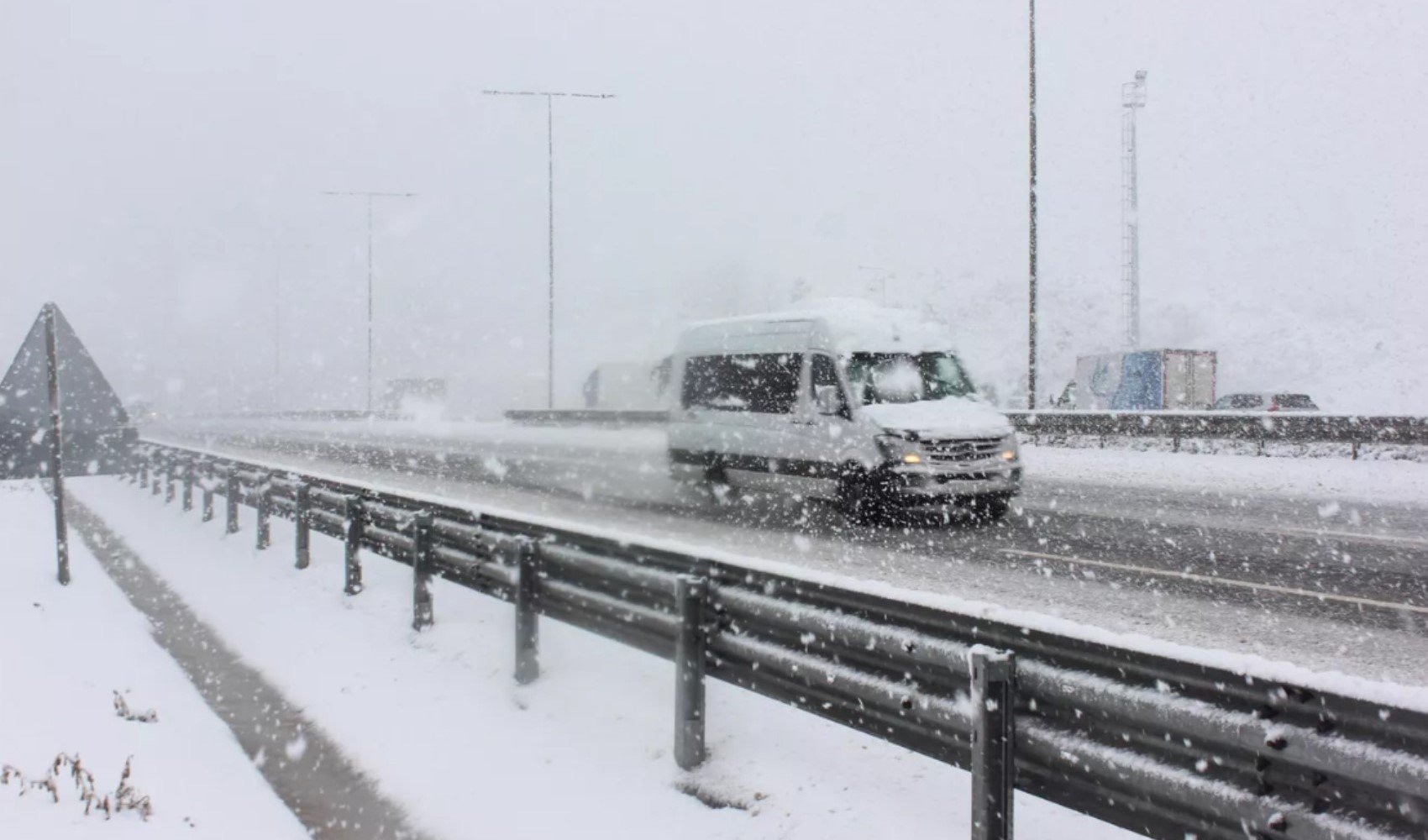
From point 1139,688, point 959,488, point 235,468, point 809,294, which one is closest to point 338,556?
point 235,468

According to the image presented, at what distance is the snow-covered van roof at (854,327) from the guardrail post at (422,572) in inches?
242

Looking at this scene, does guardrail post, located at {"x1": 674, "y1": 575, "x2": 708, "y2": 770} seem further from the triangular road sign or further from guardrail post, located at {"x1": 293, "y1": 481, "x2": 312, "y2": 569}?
the triangular road sign

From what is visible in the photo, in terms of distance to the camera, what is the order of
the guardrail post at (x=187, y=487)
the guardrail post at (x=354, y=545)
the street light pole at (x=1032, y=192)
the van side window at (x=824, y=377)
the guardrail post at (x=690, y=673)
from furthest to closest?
the street light pole at (x=1032, y=192) < the guardrail post at (x=187, y=487) < the van side window at (x=824, y=377) < the guardrail post at (x=354, y=545) < the guardrail post at (x=690, y=673)

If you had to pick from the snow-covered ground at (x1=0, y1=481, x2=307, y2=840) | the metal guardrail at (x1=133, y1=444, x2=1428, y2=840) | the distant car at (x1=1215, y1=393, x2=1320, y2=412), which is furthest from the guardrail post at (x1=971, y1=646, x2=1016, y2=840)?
the distant car at (x1=1215, y1=393, x2=1320, y2=412)

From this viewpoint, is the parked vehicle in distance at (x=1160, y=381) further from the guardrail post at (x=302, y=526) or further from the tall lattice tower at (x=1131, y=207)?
the guardrail post at (x=302, y=526)

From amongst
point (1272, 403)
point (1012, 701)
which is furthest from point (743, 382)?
point (1272, 403)

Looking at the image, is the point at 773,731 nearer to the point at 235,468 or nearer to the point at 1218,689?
the point at 1218,689

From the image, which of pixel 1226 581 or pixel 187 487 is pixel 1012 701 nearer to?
pixel 1226 581

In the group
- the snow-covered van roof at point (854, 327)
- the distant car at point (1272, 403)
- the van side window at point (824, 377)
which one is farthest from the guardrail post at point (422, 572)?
the distant car at point (1272, 403)

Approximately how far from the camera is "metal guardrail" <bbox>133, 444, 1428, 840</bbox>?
2.50 m

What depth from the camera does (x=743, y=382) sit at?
13586mm

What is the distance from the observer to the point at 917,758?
4.79 metres

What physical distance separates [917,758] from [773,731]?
751mm

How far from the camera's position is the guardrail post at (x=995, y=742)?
3301 mm
